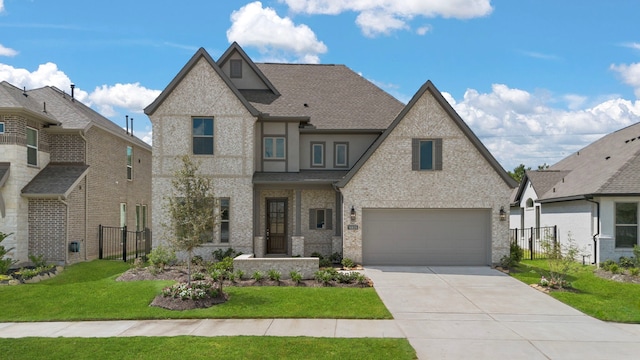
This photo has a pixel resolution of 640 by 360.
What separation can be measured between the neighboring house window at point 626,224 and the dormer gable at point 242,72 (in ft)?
50.3

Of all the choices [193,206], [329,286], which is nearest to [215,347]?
[193,206]

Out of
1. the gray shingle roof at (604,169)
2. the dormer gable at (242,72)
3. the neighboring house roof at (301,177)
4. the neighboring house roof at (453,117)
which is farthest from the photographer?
the dormer gable at (242,72)

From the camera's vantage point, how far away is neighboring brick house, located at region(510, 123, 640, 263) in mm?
19156

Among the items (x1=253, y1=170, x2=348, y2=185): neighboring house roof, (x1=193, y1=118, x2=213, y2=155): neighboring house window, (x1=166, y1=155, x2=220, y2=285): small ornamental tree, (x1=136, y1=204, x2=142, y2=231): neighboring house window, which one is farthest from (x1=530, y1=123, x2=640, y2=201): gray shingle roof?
(x1=136, y1=204, x2=142, y2=231): neighboring house window

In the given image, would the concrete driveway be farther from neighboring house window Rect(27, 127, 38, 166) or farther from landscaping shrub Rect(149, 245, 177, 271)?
neighboring house window Rect(27, 127, 38, 166)

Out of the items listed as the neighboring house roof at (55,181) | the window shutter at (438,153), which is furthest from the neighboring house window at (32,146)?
the window shutter at (438,153)

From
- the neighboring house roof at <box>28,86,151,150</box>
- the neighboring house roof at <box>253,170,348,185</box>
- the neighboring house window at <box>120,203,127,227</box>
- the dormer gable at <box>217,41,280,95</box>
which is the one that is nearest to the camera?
the neighboring house roof at <box>253,170,348,185</box>

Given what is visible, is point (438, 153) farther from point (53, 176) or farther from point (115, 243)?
point (115, 243)

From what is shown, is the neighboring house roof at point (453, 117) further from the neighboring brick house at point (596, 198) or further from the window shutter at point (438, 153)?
the neighboring brick house at point (596, 198)

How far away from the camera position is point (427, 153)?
1898 centimetres

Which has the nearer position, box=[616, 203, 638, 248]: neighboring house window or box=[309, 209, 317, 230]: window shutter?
box=[616, 203, 638, 248]: neighboring house window

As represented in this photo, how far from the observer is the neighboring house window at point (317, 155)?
21422 mm

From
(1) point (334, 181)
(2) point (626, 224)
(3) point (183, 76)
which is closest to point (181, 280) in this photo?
(1) point (334, 181)

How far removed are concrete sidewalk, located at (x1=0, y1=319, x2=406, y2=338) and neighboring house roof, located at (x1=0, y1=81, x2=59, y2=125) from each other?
31.3 ft
